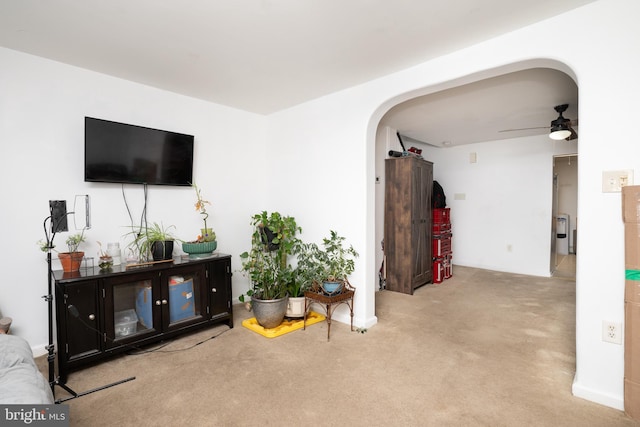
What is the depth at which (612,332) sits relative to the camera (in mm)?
1806

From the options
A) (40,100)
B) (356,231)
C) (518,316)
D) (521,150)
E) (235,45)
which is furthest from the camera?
(521,150)

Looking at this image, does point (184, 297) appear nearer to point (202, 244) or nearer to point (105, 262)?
point (202, 244)

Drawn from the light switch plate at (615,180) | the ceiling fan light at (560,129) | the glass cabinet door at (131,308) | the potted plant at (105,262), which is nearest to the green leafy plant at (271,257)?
the glass cabinet door at (131,308)

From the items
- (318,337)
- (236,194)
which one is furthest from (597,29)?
(236,194)

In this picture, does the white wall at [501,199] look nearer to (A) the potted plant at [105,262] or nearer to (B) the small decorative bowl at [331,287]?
(B) the small decorative bowl at [331,287]

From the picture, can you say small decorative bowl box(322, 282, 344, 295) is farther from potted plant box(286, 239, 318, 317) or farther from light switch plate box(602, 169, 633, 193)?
light switch plate box(602, 169, 633, 193)

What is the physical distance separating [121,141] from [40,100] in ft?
2.01

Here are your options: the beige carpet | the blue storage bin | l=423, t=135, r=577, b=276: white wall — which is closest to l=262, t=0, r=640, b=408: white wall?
the beige carpet

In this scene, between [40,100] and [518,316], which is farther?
[518,316]

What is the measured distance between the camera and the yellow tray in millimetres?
2877

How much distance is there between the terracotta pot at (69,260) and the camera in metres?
2.35

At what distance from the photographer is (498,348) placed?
102 inches

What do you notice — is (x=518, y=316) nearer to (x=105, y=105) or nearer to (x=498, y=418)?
(x=498, y=418)

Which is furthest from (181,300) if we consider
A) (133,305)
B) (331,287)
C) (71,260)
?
(331,287)
